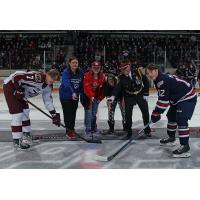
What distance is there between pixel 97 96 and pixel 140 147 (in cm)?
65

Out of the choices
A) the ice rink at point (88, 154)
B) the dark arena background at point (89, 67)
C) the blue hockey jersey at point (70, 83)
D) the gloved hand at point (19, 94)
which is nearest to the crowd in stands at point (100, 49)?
the dark arena background at point (89, 67)

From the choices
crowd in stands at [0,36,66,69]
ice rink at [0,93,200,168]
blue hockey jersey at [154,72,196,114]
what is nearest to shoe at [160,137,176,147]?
ice rink at [0,93,200,168]

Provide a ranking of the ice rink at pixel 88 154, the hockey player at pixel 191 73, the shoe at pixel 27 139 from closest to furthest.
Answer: the ice rink at pixel 88 154, the shoe at pixel 27 139, the hockey player at pixel 191 73

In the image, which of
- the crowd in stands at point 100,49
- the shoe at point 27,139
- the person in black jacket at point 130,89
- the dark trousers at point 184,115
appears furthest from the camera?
the crowd in stands at point 100,49

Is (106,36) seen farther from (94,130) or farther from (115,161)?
(115,161)

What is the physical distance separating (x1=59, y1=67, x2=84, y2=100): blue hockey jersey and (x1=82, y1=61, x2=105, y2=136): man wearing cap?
69 millimetres

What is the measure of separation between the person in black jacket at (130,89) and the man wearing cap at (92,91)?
0.18 metres

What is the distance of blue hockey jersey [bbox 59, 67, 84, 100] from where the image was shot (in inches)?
150

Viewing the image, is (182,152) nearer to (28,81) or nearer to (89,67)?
(28,81)

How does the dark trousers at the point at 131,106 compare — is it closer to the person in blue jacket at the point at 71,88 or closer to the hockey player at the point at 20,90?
the person in blue jacket at the point at 71,88

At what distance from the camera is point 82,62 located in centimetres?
541

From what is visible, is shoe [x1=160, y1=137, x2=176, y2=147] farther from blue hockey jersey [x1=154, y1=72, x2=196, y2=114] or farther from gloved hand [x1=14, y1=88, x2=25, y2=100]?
gloved hand [x1=14, y1=88, x2=25, y2=100]

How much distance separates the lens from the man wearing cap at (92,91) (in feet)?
12.6

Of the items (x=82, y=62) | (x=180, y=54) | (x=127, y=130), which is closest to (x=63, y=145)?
(x=127, y=130)
